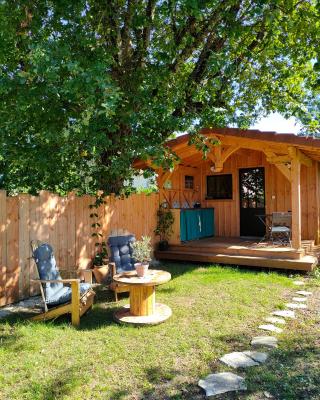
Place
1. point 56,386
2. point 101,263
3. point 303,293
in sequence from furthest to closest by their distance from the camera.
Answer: point 101,263 → point 303,293 → point 56,386

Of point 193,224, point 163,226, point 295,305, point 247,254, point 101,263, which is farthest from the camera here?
point 193,224

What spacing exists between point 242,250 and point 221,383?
17.8 feet

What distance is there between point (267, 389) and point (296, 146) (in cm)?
572

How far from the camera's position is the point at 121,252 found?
6.23 m

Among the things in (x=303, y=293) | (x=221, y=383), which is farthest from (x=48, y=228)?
(x=303, y=293)

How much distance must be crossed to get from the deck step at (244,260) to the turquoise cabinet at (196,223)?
70cm

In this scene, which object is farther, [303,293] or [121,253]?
[121,253]

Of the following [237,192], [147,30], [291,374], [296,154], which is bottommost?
[291,374]

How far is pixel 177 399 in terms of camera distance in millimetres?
2840

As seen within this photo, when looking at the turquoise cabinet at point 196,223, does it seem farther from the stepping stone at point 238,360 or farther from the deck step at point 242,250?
the stepping stone at point 238,360

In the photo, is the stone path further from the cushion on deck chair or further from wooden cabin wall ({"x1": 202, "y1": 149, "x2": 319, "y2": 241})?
wooden cabin wall ({"x1": 202, "y1": 149, "x2": 319, "y2": 241})

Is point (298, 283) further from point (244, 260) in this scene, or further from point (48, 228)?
A: point (48, 228)

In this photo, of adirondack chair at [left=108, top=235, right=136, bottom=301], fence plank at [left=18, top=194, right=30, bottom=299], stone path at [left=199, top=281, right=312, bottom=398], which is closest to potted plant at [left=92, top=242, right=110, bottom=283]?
adirondack chair at [left=108, top=235, right=136, bottom=301]

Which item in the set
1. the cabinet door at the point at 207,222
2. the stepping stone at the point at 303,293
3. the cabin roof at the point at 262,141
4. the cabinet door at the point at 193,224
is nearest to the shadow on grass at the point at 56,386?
the stepping stone at the point at 303,293
